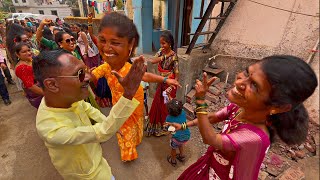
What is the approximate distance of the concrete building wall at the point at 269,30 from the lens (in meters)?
2.53

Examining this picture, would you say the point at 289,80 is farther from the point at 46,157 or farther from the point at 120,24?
the point at 46,157

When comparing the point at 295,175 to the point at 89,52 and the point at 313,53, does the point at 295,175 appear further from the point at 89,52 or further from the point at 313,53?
the point at 89,52

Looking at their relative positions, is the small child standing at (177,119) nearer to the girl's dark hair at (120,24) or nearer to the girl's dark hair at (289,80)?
the girl's dark hair at (120,24)

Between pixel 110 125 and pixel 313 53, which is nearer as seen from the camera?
pixel 110 125

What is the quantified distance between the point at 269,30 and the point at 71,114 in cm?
308

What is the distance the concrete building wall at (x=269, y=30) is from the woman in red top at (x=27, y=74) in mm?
3262

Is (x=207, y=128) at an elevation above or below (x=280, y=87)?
below

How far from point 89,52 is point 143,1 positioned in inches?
95.4

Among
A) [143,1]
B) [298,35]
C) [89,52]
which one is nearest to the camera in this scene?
[298,35]

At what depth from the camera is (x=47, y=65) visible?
114 cm

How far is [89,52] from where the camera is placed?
4594mm

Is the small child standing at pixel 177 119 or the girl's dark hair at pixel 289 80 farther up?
the girl's dark hair at pixel 289 80

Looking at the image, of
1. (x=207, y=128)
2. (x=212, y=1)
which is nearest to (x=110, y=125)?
(x=207, y=128)

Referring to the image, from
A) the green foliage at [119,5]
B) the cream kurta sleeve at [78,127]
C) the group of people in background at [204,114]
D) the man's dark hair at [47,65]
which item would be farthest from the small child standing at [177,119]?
the green foliage at [119,5]
